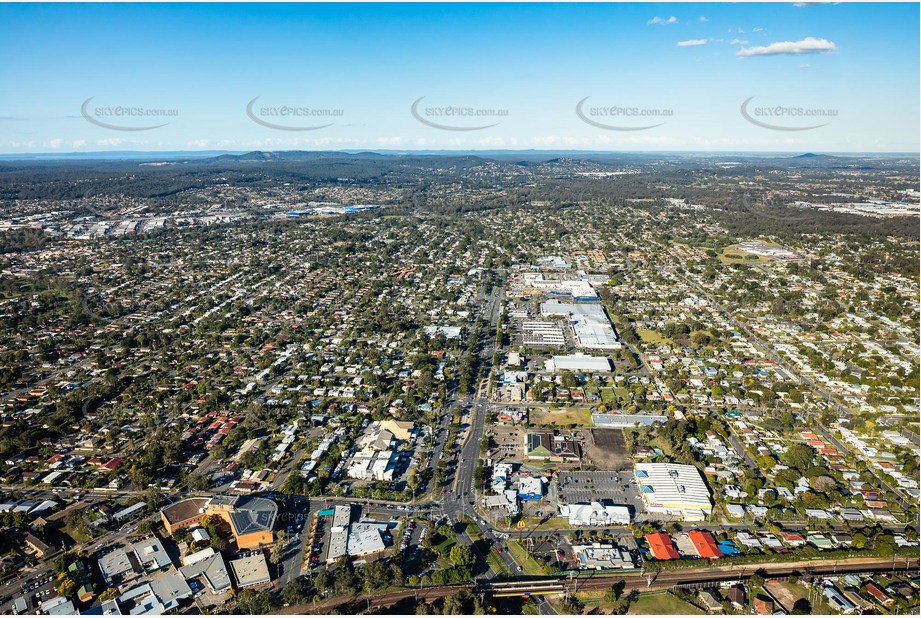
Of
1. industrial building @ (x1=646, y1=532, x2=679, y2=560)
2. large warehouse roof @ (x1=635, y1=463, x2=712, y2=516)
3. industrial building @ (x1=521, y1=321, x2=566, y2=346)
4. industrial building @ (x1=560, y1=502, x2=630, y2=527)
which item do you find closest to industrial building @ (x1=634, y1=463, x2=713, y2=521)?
large warehouse roof @ (x1=635, y1=463, x2=712, y2=516)

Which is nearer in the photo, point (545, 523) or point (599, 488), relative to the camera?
point (545, 523)

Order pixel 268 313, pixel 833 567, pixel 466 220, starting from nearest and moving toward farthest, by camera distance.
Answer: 1. pixel 833 567
2. pixel 268 313
3. pixel 466 220

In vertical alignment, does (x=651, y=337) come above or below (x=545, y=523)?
above

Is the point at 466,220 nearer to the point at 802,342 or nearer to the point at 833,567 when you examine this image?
the point at 802,342

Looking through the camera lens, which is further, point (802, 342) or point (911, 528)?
point (802, 342)

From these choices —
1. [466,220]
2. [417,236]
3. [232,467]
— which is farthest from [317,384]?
[466,220]

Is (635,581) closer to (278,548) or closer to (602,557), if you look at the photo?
(602,557)

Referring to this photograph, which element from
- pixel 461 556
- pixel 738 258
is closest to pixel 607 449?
pixel 461 556
